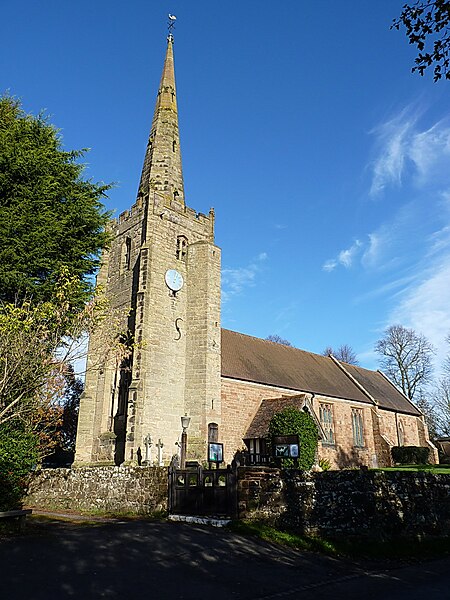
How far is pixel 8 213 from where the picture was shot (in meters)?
16.6

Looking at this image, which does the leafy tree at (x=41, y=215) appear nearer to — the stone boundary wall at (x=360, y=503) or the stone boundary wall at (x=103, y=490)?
the stone boundary wall at (x=103, y=490)

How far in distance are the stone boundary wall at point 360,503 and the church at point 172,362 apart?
967 cm

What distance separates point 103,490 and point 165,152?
19826mm

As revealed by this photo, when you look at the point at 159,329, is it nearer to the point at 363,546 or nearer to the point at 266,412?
the point at 266,412

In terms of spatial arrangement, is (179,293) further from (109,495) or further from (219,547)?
(219,547)

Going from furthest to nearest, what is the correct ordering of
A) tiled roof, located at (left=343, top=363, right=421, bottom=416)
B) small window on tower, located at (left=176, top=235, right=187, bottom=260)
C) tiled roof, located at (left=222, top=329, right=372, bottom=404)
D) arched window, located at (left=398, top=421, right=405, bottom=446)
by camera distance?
arched window, located at (left=398, top=421, right=405, bottom=446) < tiled roof, located at (left=343, top=363, right=421, bottom=416) < tiled roof, located at (left=222, top=329, right=372, bottom=404) < small window on tower, located at (left=176, top=235, right=187, bottom=260)

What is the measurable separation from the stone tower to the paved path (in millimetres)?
10338

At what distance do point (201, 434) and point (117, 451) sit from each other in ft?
13.3

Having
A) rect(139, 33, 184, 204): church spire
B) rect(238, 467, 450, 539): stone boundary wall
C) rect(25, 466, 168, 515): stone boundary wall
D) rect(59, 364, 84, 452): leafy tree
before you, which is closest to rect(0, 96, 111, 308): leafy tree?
rect(25, 466, 168, 515): stone boundary wall

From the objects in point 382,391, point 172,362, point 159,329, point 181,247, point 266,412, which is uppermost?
point 181,247

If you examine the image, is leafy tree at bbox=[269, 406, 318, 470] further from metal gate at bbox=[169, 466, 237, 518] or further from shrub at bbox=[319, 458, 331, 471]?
metal gate at bbox=[169, 466, 237, 518]

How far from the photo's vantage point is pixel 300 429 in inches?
934

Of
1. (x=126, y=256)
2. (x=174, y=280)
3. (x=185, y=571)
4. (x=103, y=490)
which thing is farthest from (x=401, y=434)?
(x=185, y=571)

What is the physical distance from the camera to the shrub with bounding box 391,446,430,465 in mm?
35375
